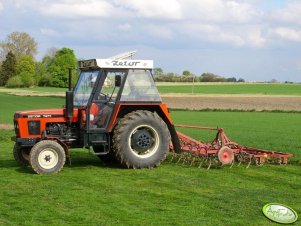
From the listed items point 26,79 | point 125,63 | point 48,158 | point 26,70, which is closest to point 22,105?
point 125,63

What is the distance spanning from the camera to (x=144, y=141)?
11.1 meters

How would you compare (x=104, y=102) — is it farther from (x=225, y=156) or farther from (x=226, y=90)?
(x=226, y=90)

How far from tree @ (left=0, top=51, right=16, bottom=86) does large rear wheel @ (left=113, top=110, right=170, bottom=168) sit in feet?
344

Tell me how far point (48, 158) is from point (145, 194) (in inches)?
107

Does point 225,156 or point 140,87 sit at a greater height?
point 140,87

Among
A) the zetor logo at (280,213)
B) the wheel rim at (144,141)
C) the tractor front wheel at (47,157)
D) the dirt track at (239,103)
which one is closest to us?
the zetor logo at (280,213)

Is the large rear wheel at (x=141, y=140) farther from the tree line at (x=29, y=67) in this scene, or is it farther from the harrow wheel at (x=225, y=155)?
the tree line at (x=29, y=67)

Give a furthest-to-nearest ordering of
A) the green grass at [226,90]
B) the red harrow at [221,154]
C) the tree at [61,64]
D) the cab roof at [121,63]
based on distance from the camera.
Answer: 1. the tree at [61,64]
2. the green grass at [226,90]
3. the red harrow at [221,154]
4. the cab roof at [121,63]

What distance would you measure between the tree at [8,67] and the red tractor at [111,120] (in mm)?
104323

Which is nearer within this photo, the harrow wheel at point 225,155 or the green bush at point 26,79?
the harrow wheel at point 225,155

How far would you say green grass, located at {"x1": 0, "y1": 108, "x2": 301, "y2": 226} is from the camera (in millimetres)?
6910

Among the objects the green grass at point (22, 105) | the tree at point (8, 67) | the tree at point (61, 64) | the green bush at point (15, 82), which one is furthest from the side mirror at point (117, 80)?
the tree at point (8, 67)

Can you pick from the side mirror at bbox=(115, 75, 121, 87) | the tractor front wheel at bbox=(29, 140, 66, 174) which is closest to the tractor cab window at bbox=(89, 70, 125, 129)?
the side mirror at bbox=(115, 75, 121, 87)

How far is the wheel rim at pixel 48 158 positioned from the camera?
407 inches
